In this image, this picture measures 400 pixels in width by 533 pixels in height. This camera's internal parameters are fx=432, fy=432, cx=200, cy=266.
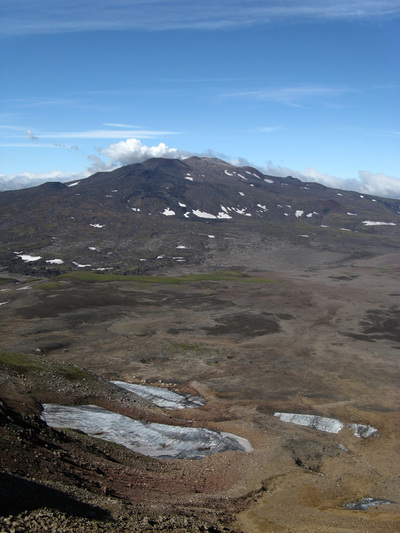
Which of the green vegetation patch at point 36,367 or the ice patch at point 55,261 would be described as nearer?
the green vegetation patch at point 36,367

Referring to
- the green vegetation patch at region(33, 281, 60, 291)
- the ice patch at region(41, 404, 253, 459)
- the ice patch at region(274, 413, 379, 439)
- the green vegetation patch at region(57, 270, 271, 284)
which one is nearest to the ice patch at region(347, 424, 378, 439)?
the ice patch at region(274, 413, 379, 439)

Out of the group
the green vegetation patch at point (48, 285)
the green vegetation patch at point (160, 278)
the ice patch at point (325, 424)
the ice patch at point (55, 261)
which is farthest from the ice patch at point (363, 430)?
the ice patch at point (55, 261)

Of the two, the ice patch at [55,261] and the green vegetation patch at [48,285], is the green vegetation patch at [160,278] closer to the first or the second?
the green vegetation patch at [48,285]

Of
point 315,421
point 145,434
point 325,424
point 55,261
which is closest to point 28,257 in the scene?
point 55,261

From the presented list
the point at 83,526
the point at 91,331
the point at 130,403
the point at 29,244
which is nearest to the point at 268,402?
the point at 130,403

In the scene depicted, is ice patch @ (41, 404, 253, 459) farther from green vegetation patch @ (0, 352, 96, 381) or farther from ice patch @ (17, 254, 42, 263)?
ice patch @ (17, 254, 42, 263)

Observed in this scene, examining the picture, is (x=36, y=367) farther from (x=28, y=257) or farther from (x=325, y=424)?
(x=28, y=257)
